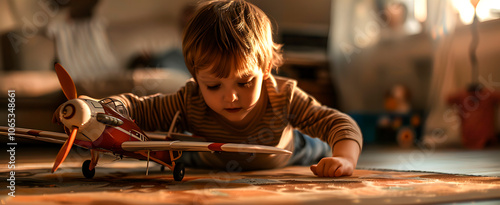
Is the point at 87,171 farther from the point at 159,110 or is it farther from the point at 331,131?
the point at 331,131

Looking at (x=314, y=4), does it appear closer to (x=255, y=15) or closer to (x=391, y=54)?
(x=391, y=54)

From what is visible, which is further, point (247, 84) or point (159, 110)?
point (159, 110)

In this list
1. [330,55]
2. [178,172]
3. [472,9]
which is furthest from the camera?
[330,55]

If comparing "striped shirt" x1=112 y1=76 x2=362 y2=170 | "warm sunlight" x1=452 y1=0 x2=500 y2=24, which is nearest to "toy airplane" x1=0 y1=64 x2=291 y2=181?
"striped shirt" x1=112 y1=76 x2=362 y2=170

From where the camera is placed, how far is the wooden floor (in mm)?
1034

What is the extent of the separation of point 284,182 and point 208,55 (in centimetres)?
29

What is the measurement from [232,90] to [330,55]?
1.91m

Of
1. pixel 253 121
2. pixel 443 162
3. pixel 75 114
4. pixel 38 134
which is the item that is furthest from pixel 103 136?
pixel 443 162

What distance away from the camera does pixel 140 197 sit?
22.7 inches

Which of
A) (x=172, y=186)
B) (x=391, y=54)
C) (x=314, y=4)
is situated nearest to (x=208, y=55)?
(x=172, y=186)

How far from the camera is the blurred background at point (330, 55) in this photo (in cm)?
172

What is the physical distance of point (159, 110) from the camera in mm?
1066

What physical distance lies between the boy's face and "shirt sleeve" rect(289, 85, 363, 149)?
135 millimetres

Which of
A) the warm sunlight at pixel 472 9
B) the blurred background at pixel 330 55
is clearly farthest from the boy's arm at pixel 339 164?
the warm sunlight at pixel 472 9
